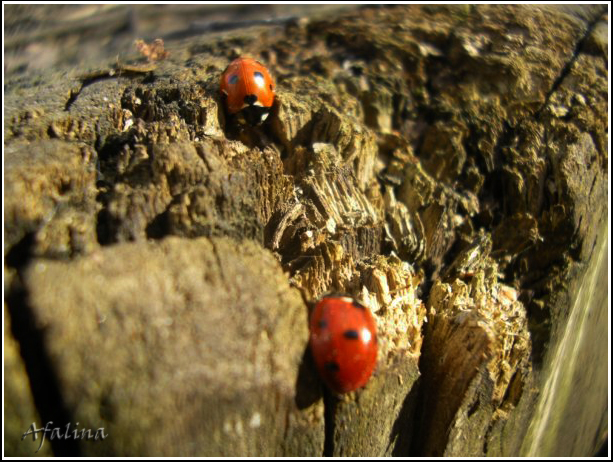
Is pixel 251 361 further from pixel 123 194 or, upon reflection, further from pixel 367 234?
pixel 367 234

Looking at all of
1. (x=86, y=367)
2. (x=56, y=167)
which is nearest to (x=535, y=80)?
(x=56, y=167)

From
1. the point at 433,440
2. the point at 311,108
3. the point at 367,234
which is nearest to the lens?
the point at 433,440

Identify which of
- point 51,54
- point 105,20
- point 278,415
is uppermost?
point 105,20

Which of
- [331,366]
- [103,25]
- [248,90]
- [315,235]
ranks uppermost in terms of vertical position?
[103,25]

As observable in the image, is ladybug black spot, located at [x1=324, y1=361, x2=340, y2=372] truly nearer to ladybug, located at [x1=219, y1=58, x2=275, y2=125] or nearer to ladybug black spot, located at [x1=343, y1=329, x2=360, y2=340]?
ladybug black spot, located at [x1=343, y1=329, x2=360, y2=340]

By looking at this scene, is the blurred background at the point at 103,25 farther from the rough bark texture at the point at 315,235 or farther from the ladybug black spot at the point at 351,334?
the ladybug black spot at the point at 351,334

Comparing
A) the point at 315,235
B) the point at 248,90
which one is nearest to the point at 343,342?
the point at 315,235

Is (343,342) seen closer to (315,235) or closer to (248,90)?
(315,235)
